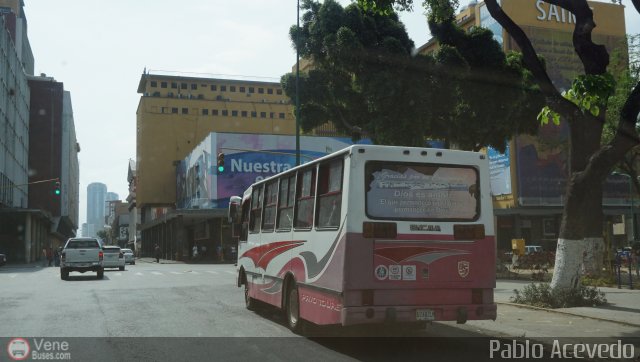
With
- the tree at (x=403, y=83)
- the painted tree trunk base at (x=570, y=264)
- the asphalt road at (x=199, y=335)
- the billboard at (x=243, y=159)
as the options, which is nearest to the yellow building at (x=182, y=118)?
the billboard at (x=243, y=159)

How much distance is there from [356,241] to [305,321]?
251 cm

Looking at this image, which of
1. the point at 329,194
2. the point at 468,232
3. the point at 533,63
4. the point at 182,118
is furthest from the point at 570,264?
the point at 182,118

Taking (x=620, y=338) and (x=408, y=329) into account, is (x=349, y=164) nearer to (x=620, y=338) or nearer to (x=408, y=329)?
(x=408, y=329)

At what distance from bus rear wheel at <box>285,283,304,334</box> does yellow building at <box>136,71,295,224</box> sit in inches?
2596

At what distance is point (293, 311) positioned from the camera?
34.8 ft

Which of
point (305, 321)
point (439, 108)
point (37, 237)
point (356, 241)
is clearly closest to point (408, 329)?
point (305, 321)

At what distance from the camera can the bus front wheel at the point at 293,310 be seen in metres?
10.3

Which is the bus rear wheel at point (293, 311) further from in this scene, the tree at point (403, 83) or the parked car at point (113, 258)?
the parked car at point (113, 258)

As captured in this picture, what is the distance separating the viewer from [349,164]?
868 centimetres

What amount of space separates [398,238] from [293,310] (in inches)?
116

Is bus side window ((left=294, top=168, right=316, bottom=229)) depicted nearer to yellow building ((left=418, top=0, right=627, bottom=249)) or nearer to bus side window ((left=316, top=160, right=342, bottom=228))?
bus side window ((left=316, top=160, right=342, bottom=228))

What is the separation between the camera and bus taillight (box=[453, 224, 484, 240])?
8.95 meters

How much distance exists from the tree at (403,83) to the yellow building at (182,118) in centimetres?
5181

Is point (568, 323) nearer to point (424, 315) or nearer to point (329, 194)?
point (424, 315)
